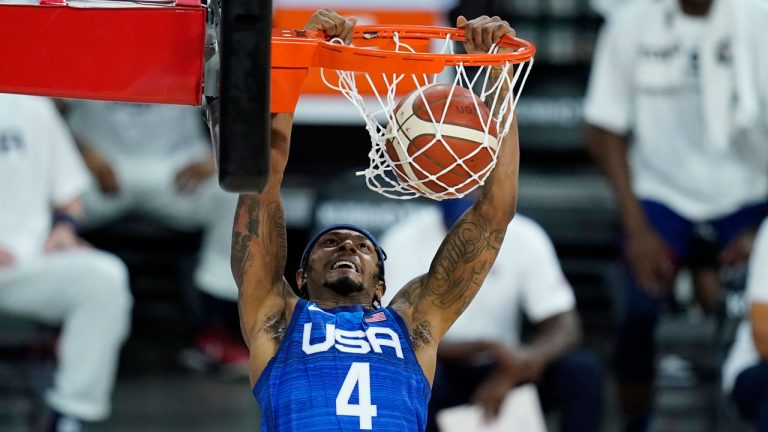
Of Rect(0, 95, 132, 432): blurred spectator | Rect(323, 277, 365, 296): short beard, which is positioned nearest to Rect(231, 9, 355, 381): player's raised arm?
Rect(323, 277, 365, 296): short beard

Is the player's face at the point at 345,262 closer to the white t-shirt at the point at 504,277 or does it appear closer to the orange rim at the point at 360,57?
the orange rim at the point at 360,57

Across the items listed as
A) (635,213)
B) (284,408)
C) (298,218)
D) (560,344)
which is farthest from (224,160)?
(298,218)

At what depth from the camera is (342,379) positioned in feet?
14.5

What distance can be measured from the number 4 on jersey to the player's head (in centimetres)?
31

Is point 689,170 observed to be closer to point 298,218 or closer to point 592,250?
point 592,250

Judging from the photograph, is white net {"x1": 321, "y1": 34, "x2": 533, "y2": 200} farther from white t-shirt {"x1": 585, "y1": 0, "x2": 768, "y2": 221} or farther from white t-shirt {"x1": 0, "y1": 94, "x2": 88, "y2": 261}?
white t-shirt {"x1": 0, "y1": 94, "x2": 88, "y2": 261}

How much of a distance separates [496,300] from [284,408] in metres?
2.29

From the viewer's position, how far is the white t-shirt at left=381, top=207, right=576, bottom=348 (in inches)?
254

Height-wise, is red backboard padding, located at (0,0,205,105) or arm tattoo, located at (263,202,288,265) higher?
red backboard padding, located at (0,0,205,105)

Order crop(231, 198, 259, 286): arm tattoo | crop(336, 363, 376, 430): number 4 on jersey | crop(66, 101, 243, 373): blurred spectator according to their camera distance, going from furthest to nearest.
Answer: crop(66, 101, 243, 373): blurred spectator, crop(231, 198, 259, 286): arm tattoo, crop(336, 363, 376, 430): number 4 on jersey

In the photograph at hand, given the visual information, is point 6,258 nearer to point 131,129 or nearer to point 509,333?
point 131,129

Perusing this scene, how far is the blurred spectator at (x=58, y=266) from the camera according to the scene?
21.1ft

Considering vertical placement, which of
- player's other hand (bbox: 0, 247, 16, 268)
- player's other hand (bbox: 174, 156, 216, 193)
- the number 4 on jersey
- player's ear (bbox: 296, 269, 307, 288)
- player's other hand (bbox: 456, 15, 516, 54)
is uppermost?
player's other hand (bbox: 456, 15, 516, 54)

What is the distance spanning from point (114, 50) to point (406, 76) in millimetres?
1052
